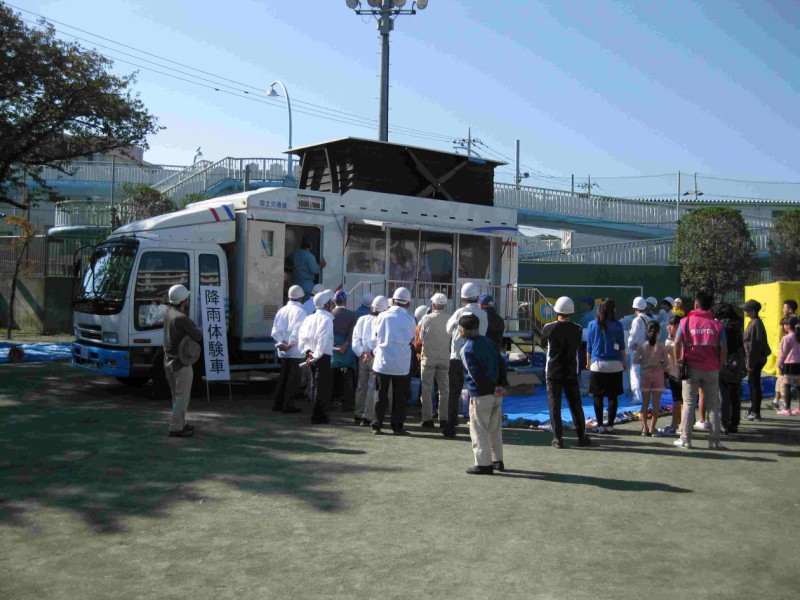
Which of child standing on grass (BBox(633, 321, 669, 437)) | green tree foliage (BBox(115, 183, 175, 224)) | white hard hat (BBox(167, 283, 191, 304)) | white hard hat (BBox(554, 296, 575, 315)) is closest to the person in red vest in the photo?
child standing on grass (BBox(633, 321, 669, 437))

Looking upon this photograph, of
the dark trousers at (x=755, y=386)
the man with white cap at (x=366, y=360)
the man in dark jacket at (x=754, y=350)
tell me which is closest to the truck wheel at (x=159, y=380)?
the man with white cap at (x=366, y=360)

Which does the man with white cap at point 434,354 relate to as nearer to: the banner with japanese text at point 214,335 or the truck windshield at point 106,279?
the banner with japanese text at point 214,335

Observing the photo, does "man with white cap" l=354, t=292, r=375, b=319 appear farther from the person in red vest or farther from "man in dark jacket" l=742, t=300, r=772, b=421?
"man in dark jacket" l=742, t=300, r=772, b=421

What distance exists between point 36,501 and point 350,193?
30.6 ft

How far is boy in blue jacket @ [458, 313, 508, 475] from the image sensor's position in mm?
8570

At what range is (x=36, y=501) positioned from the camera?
7.21 metres

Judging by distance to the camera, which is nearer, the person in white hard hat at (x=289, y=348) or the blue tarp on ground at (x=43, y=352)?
the person in white hard hat at (x=289, y=348)

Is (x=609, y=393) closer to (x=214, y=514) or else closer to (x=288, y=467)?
(x=288, y=467)

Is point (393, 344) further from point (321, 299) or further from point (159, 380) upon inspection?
point (159, 380)

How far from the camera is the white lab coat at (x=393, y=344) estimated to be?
435 inches

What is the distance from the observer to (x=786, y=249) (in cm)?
3180

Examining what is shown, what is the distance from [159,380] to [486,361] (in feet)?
22.3

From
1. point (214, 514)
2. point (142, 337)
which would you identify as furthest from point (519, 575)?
point (142, 337)

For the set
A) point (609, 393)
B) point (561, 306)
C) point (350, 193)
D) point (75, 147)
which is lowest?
point (609, 393)
